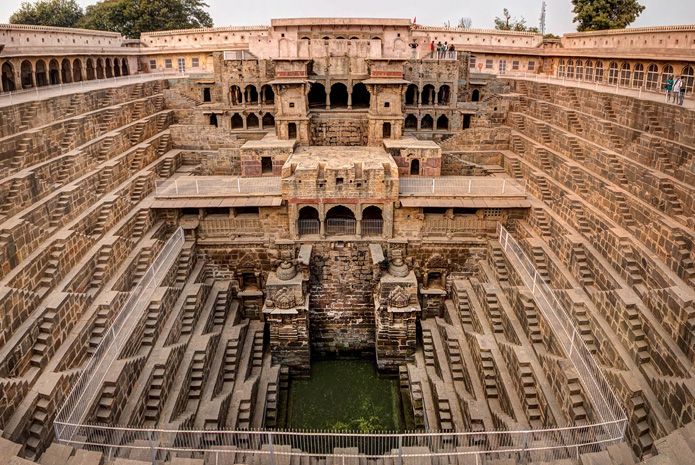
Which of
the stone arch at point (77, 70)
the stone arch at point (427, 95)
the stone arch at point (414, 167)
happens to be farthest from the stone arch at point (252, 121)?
the stone arch at point (77, 70)

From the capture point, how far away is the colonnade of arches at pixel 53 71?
27.1m

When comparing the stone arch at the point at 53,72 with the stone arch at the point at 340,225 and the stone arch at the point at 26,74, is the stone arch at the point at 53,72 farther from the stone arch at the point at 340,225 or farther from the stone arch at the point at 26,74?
the stone arch at the point at 340,225

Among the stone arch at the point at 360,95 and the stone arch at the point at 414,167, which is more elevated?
the stone arch at the point at 360,95

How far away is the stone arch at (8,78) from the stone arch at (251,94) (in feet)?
40.8

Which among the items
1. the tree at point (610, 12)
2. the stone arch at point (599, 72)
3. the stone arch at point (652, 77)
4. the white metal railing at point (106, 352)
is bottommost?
the white metal railing at point (106, 352)

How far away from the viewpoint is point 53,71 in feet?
105

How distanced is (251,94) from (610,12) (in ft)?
94.0

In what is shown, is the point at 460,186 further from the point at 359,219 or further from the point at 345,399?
the point at 345,399

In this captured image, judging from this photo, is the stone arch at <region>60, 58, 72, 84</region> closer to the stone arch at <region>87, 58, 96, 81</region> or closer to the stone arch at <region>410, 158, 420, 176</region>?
the stone arch at <region>87, 58, 96, 81</region>

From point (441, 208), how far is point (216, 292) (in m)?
9.84

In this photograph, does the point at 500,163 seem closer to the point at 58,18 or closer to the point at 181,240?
the point at 181,240

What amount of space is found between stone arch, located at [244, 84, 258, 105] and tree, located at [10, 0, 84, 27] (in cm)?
3262

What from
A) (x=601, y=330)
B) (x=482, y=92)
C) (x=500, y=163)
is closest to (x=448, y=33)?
(x=482, y=92)

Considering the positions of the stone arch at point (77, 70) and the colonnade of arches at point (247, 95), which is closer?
the colonnade of arches at point (247, 95)
